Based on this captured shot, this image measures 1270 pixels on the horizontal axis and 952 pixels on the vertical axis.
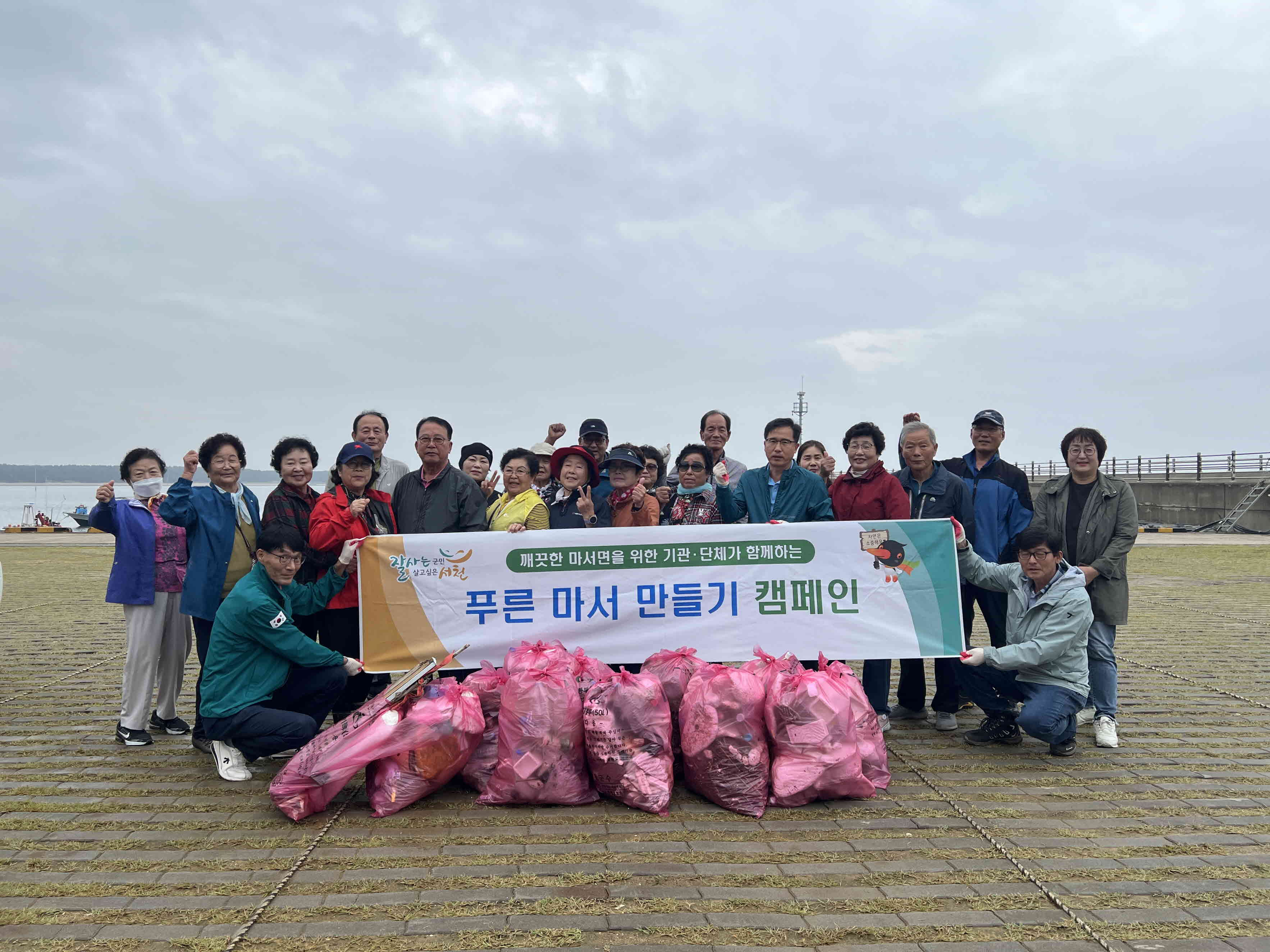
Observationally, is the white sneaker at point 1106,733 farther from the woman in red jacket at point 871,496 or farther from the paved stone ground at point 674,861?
the woman in red jacket at point 871,496

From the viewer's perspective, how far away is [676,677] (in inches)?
171

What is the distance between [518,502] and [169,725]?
2.59 m

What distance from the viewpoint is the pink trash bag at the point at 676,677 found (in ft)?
14.0

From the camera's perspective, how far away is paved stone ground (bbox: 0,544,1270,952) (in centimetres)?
279

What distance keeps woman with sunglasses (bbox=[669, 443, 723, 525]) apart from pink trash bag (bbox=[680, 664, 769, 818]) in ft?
5.59

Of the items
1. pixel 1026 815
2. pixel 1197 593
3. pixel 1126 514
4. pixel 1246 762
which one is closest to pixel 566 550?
pixel 1026 815

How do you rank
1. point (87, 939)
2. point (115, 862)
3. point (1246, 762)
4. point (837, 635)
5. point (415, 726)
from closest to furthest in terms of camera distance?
point (87, 939)
point (115, 862)
point (415, 726)
point (1246, 762)
point (837, 635)

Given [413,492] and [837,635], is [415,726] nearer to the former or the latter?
[413,492]

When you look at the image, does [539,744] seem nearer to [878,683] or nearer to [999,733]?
[878,683]

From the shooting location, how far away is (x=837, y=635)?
4918mm

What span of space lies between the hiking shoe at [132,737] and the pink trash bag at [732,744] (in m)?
3.32

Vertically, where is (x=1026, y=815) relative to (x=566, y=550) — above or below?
below

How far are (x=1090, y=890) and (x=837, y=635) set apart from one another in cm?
198

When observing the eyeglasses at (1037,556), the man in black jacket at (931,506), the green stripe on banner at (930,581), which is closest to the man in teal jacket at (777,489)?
the green stripe on banner at (930,581)
